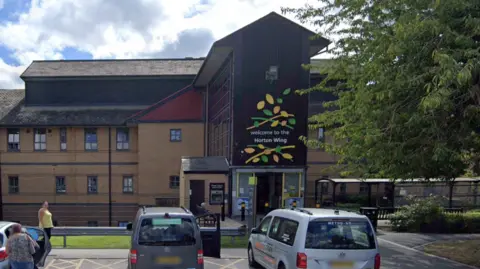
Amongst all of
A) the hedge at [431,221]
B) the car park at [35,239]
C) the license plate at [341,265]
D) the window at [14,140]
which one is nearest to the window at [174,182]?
the window at [14,140]

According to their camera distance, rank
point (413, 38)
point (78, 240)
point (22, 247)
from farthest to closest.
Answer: point (78, 240)
point (413, 38)
point (22, 247)

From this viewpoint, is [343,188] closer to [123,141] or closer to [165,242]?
[123,141]

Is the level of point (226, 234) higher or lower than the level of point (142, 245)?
lower

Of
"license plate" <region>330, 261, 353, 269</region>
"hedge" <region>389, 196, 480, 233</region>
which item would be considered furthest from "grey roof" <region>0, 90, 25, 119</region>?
"license plate" <region>330, 261, 353, 269</region>

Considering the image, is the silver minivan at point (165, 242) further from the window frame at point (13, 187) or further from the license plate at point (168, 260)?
the window frame at point (13, 187)

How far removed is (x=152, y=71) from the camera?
3275 cm

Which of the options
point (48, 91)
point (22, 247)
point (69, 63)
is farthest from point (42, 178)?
point (22, 247)

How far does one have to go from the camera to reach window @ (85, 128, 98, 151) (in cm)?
3039

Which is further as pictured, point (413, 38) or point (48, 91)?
point (48, 91)

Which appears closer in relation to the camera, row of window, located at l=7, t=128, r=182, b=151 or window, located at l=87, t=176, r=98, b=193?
row of window, located at l=7, t=128, r=182, b=151

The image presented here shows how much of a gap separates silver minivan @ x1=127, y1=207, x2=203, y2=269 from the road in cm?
267

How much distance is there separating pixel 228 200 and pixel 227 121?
4571 mm

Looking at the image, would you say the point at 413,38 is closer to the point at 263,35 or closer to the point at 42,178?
the point at 263,35

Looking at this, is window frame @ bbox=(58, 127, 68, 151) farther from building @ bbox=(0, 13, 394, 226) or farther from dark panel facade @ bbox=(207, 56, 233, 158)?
dark panel facade @ bbox=(207, 56, 233, 158)
